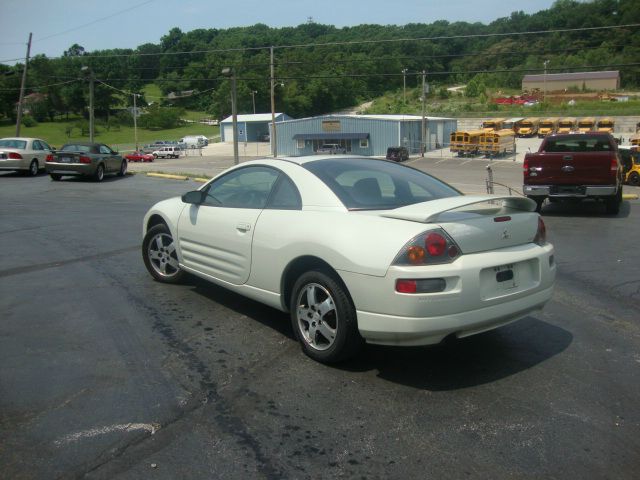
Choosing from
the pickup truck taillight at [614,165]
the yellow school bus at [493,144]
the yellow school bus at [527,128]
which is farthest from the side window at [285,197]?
the yellow school bus at [527,128]

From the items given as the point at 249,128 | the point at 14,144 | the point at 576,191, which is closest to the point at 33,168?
the point at 14,144

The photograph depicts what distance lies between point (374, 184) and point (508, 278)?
1323mm

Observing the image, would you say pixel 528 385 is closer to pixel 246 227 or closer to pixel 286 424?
pixel 286 424

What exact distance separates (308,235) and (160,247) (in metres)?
2.68

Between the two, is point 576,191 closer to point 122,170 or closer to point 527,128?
point 122,170

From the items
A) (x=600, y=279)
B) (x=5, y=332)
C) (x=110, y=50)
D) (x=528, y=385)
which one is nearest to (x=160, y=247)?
(x=5, y=332)

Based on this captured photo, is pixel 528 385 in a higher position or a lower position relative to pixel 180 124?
lower

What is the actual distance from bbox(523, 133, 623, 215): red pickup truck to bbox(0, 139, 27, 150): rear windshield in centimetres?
1830

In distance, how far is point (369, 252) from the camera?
3.90 metres

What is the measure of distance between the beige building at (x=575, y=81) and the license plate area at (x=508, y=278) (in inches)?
5053

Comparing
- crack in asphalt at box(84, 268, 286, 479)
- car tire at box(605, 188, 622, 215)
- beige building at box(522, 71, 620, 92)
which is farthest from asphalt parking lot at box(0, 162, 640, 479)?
beige building at box(522, 71, 620, 92)

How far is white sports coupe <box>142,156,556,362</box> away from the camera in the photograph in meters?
3.79

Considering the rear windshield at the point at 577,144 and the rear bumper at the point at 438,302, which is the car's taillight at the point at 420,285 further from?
the rear windshield at the point at 577,144

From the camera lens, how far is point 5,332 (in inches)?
197
